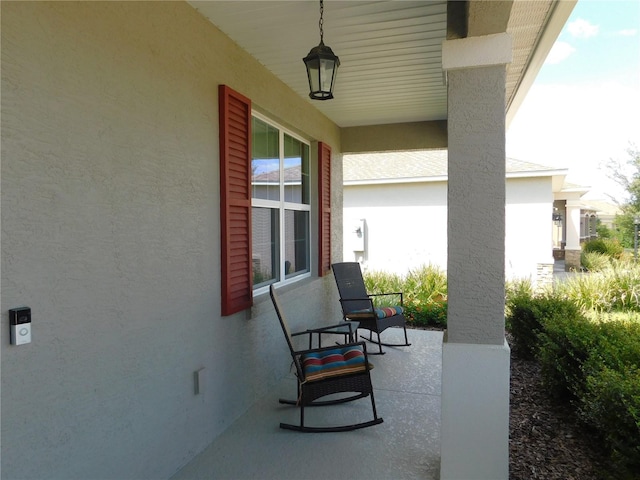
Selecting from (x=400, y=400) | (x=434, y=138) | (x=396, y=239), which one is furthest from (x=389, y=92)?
(x=396, y=239)

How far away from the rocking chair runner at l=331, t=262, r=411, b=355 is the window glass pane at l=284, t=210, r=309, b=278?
458mm

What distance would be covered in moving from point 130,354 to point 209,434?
1089mm

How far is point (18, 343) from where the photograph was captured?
66.5 inches

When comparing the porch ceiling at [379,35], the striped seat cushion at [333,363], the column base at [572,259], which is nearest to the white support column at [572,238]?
the column base at [572,259]

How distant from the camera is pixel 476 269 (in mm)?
2508

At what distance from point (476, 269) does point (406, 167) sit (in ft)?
32.8

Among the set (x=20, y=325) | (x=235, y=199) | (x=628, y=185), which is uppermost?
(x=628, y=185)

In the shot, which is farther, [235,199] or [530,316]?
[530,316]

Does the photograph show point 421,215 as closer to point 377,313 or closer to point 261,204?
point 377,313

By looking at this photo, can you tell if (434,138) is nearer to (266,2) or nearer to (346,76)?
(346,76)

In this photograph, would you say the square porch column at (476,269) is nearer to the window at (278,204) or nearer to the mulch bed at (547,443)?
the mulch bed at (547,443)

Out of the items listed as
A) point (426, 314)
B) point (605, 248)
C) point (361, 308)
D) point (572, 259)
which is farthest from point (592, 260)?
point (361, 308)

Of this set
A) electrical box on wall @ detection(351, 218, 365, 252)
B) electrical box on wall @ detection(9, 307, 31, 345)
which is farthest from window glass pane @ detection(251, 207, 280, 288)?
electrical box on wall @ detection(351, 218, 365, 252)

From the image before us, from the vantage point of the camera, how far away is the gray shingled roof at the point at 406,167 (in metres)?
10.8
